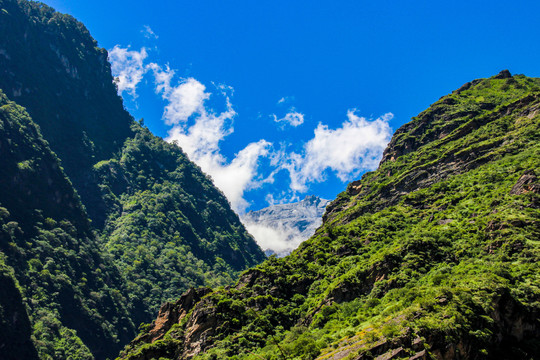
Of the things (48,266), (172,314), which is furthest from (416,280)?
(48,266)

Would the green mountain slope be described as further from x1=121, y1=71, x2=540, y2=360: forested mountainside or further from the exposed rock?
x1=121, y1=71, x2=540, y2=360: forested mountainside

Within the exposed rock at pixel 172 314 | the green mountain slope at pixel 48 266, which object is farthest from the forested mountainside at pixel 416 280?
the green mountain slope at pixel 48 266

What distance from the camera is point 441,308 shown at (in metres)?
31.2

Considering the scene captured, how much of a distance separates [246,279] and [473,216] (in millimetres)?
36567

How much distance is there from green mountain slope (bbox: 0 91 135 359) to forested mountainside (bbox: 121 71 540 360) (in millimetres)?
62729

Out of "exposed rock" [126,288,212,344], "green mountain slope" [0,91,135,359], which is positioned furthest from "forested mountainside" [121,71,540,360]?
"green mountain slope" [0,91,135,359]

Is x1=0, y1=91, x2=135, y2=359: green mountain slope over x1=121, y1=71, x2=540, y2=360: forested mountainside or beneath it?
over

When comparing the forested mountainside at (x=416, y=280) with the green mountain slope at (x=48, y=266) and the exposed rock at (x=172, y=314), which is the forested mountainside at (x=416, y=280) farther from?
the green mountain slope at (x=48, y=266)

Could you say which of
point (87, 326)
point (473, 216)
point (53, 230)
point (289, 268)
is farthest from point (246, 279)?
point (53, 230)

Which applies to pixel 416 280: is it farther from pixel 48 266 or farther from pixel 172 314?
pixel 48 266

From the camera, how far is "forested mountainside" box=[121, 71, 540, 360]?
31.0 metres

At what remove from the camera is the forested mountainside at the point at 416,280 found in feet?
102

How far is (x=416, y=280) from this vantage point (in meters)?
44.3

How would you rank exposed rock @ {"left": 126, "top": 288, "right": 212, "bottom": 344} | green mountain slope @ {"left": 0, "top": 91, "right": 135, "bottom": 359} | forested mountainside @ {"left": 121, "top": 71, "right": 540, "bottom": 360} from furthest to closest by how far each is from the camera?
green mountain slope @ {"left": 0, "top": 91, "right": 135, "bottom": 359}
exposed rock @ {"left": 126, "top": 288, "right": 212, "bottom": 344}
forested mountainside @ {"left": 121, "top": 71, "right": 540, "bottom": 360}
